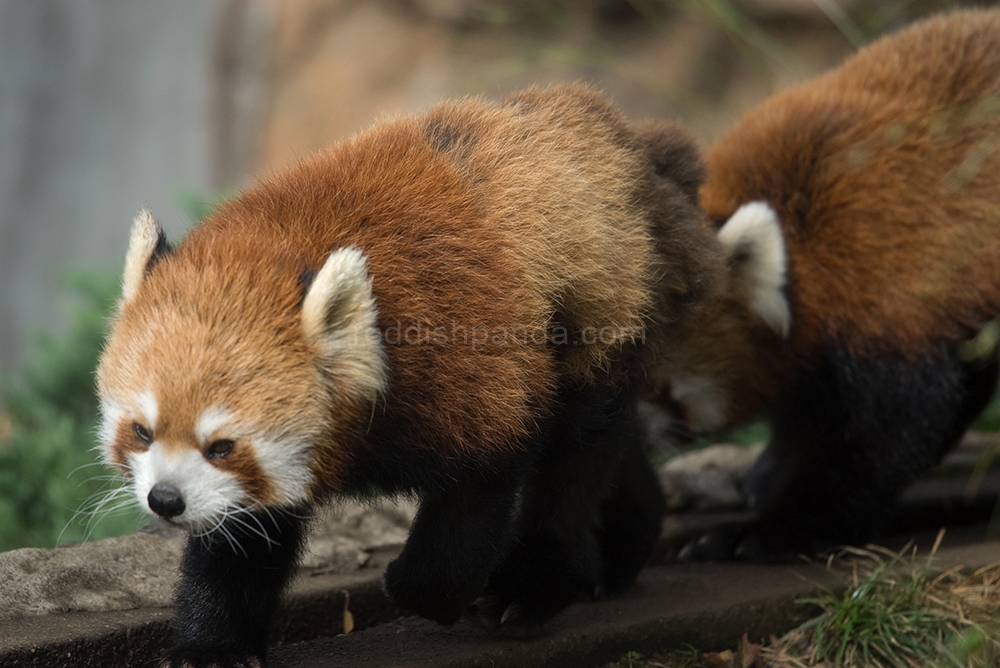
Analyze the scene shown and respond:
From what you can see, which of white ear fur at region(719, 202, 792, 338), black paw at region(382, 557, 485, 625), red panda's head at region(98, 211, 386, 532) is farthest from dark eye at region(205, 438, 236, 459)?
white ear fur at region(719, 202, 792, 338)

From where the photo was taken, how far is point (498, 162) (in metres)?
2.51

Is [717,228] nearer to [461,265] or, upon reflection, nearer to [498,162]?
[498,162]

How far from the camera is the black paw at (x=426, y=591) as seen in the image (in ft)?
7.89

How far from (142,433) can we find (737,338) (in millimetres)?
2173

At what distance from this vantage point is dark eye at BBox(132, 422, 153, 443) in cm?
209

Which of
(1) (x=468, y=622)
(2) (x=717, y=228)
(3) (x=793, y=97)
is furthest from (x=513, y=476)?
(3) (x=793, y=97)

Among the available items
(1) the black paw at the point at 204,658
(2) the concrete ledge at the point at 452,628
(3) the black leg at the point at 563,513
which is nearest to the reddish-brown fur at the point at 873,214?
(2) the concrete ledge at the point at 452,628

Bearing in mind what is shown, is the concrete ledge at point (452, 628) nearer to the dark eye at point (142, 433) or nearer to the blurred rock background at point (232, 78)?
the dark eye at point (142, 433)

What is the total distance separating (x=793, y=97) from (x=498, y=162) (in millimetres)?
1705

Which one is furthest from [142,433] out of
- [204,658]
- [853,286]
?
[853,286]

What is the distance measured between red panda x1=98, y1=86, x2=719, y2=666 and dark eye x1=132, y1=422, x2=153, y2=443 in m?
0.01

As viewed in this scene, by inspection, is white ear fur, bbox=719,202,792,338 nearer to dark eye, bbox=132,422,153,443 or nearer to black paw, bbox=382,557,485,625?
black paw, bbox=382,557,485,625

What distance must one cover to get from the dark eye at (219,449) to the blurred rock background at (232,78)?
5276mm

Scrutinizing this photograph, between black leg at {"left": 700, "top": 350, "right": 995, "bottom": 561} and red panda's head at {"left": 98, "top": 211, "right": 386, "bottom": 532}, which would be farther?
black leg at {"left": 700, "top": 350, "right": 995, "bottom": 561}
